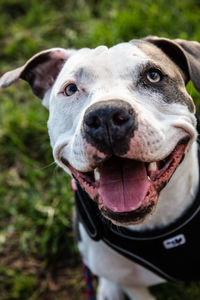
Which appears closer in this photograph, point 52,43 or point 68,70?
point 68,70

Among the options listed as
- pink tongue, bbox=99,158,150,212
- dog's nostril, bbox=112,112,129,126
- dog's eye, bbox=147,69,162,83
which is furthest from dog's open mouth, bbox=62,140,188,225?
dog's eye, bbox=147,69,162,83

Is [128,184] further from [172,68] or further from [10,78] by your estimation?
[10,78]

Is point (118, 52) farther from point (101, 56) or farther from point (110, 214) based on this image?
point (110, 214)

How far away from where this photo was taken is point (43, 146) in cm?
429

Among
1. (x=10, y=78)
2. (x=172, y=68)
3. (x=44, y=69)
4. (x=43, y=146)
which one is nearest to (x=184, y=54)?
(x=172, y=68)

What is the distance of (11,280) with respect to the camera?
3584 millimetres

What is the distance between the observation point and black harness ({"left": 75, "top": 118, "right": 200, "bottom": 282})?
2.51 m

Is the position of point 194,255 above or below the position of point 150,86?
below

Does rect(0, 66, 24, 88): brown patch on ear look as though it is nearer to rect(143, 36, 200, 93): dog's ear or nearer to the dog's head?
the dog's head

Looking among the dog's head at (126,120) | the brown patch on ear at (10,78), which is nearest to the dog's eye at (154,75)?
the dog's head at (126,120)

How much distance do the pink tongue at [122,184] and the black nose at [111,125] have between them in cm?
22

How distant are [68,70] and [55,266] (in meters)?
1.84

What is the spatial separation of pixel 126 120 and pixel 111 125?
7 cm

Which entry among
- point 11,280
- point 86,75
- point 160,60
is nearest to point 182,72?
point 160,60
